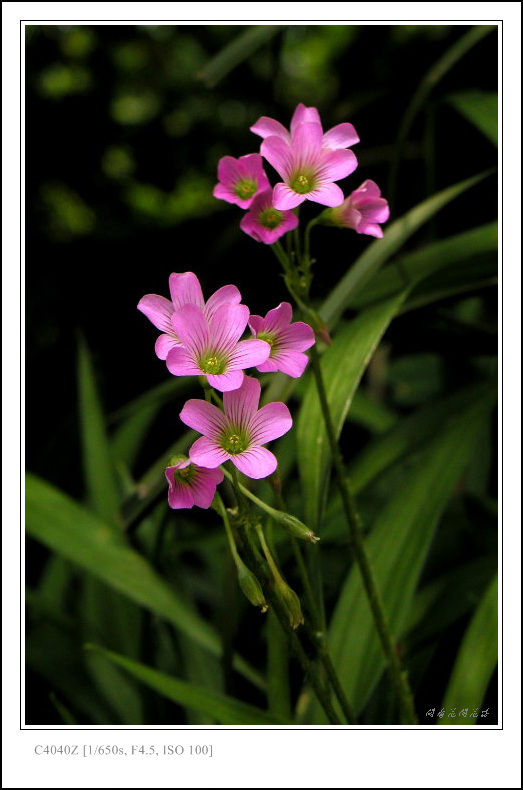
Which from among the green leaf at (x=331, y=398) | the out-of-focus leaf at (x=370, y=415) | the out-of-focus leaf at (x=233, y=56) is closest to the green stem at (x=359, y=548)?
the green leaf at (x=331, y=398)

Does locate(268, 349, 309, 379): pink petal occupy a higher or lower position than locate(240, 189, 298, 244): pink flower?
lower

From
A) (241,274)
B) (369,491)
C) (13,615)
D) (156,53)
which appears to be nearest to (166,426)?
(241,274)

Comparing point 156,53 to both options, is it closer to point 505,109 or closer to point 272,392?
point 505,109

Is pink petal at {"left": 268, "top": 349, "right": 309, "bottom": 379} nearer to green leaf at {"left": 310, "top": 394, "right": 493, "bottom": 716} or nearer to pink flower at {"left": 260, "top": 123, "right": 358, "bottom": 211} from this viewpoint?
pink flower at {"left": 260, "top": 123, "right": 358, "bottom": 211}

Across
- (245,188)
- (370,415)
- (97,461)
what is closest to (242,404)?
(245,188)

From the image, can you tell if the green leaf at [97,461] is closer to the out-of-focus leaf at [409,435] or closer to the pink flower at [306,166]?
the out-of-focus leaf at [409,435]

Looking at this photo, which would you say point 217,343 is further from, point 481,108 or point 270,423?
point 481,108

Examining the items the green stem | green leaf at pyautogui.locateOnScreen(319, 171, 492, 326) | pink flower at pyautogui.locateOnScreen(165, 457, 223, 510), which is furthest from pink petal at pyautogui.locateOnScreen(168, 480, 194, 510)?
green leaf at pyautogui.locateOnScreen(319, 171, 492, 326)
